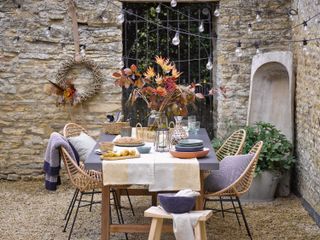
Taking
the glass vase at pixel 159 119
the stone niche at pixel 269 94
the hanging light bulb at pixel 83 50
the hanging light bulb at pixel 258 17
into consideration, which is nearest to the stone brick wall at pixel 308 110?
the stone niche at pixel 269 94

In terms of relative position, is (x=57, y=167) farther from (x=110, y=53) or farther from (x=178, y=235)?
(x=110, y=53)

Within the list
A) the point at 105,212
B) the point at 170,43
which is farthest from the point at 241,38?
the point at 105,212

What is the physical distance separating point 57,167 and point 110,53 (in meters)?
2.49

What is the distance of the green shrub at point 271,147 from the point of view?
6387mm

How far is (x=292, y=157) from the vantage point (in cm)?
653

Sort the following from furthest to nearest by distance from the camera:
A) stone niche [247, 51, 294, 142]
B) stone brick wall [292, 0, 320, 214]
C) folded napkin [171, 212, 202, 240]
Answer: stone niche [247, 51, 294, 142] → stone brick wall [292, 0, 320, 214] → folded napkin [171, 212, 202, 240]

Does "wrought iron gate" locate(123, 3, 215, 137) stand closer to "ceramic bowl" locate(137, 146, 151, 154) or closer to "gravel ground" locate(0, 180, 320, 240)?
"gravel ground" locate(0, 180, 320, 240)

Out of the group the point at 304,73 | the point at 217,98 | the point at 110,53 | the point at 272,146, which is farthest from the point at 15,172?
the point at 304,73

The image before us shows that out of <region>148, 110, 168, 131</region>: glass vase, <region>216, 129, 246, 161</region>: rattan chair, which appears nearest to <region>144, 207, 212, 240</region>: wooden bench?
<region>148, 110, 168, 131</region>: glass vase

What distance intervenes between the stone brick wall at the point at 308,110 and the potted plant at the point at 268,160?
0.17 meters

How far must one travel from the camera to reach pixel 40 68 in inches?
283

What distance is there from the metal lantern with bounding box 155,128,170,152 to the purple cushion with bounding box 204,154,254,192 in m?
0.45

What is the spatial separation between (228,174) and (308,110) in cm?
155

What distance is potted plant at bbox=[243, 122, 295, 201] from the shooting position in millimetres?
6387
